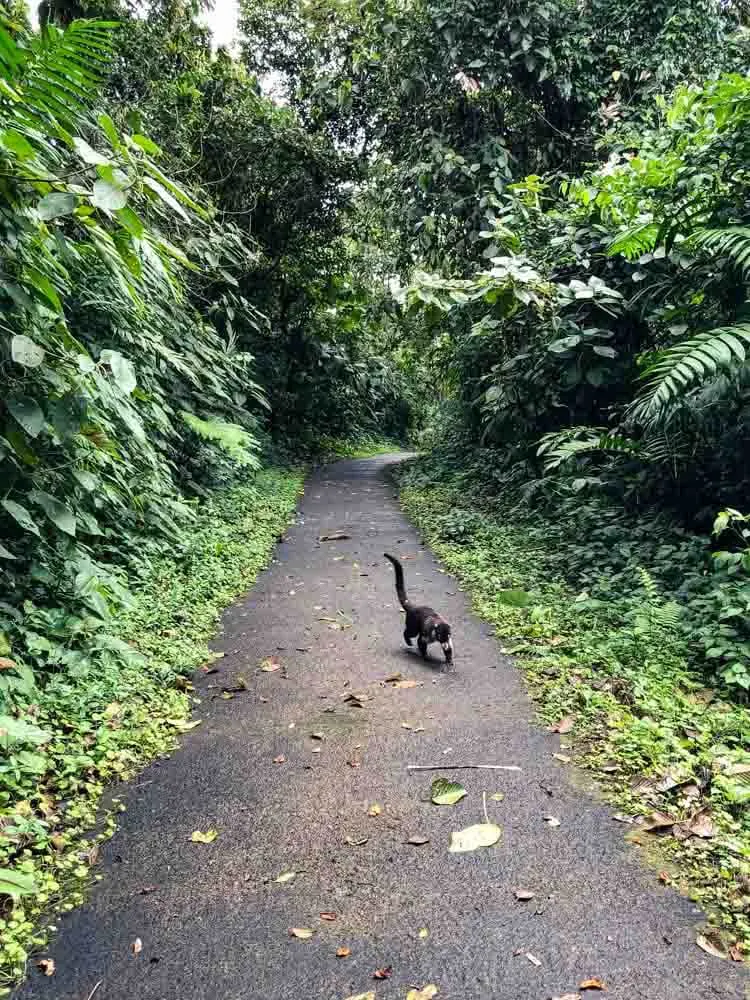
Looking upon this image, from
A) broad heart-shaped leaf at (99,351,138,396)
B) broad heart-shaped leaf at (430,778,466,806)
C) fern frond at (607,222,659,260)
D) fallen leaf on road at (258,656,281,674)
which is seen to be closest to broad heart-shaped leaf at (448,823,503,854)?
broad heart-shaped leaf at (430,778,466,806)

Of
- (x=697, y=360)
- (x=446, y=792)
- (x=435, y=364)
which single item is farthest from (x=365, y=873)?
(x=435, y=364)

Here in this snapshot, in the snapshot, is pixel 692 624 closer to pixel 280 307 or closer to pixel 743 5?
pixel 743 5

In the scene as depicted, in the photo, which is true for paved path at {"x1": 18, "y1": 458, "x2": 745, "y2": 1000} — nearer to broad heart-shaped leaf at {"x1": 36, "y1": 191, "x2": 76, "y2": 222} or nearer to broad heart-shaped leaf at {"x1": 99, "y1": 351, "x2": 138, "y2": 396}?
broad heart-shaped leaf at {"x1": 99, "y1": 351, "x2": 138, "y2": 396}

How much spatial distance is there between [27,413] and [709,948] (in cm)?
331

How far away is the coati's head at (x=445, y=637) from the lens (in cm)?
445

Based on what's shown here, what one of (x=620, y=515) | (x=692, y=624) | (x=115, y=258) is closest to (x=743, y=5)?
(x=620, y=515)

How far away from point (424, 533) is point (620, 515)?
2.82 meters

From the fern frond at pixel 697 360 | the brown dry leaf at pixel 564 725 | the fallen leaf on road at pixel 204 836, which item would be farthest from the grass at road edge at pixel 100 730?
the fern frond at pixel 697 360

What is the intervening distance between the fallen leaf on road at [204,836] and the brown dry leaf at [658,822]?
68.0 inches

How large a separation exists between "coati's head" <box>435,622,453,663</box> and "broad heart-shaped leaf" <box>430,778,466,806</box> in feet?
4.46

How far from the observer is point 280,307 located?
16312 mm

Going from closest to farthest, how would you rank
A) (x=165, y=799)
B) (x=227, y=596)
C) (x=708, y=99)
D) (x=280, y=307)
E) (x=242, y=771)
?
(x=165, y=799) → (x=242, y=771) → (x=708, y=99) → (x=227, y=596) → (x=280, y=307)

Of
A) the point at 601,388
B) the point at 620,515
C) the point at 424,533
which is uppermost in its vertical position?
the point at 601,388

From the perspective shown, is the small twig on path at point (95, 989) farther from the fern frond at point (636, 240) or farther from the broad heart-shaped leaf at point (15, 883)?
the fern frond at point (636, 240)
